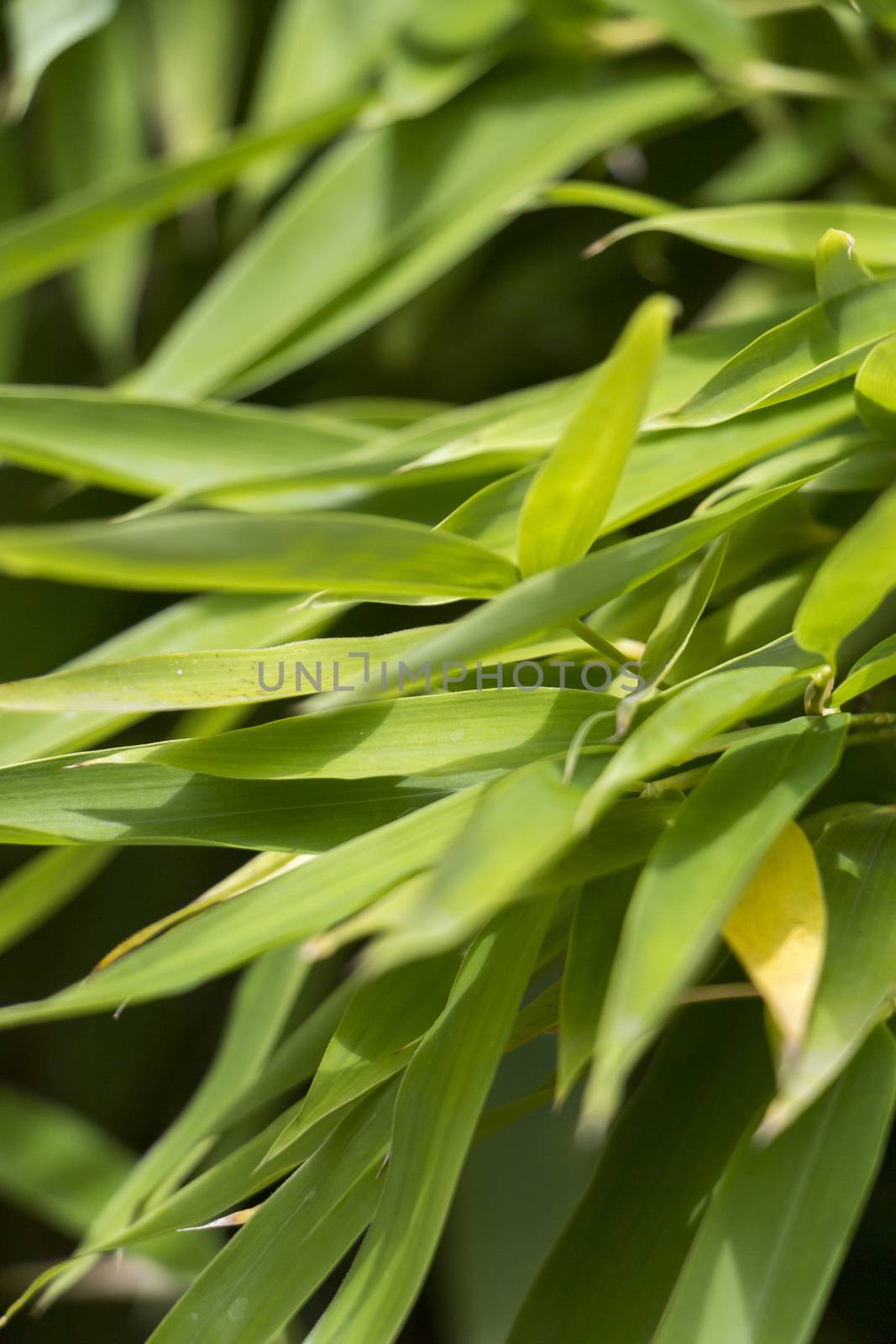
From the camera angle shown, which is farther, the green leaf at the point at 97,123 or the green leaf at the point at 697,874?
the green leaf at the point at 97,123

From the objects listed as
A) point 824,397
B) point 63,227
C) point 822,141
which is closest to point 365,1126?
point 824,397

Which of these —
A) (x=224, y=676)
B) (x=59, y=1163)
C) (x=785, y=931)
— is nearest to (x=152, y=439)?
(x=224, y=676)

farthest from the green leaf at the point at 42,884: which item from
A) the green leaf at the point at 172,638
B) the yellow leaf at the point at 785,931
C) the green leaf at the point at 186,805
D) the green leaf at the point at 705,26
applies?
the green leaf at the point at 705,26

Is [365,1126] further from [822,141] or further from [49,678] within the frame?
[822,141]

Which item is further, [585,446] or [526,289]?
[526,289]

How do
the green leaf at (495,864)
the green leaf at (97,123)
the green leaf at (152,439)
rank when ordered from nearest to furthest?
the green leaf at (495,864)
the green leaf at (152,439)
the green leaf at (97,123)

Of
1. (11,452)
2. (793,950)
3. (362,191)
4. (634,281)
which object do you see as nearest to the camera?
(793,950)

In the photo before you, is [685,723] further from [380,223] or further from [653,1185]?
[380,223]

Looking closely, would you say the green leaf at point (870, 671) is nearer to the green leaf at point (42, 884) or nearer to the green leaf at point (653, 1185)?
the green leaf at point (653, 1185)
